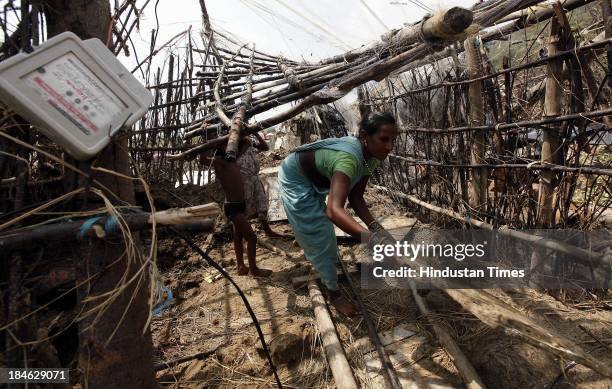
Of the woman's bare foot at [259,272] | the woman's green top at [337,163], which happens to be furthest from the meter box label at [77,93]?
the woman's bare foot at [259,272]

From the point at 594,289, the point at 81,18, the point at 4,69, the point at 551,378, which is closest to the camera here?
the point at 4,69

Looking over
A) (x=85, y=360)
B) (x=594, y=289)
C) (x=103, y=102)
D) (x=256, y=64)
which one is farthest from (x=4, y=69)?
(x=256, y=64)

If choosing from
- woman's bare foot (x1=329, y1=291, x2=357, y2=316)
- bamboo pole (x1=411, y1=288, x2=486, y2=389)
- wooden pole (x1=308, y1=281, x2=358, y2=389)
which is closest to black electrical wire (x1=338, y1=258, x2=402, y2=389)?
woman's bare foot (x1=329, y1=291, x2=357, y2=316)

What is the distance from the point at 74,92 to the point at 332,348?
6.13 feet

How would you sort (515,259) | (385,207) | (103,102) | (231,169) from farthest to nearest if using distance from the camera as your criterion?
(385,207)
(231,169)
(515,259)
(103,102)

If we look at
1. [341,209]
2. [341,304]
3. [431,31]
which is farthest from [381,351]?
[431,31]

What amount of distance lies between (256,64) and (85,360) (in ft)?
15.1

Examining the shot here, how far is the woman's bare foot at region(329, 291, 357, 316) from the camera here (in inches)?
101

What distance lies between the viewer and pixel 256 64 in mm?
5039

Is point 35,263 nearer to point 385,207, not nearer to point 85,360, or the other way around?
point 85,360

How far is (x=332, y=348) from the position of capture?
209 centimetres

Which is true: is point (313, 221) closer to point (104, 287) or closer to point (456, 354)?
point (456, 354)

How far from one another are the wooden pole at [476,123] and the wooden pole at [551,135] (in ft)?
1.97

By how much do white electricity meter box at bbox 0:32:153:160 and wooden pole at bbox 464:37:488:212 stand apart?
282 cm
